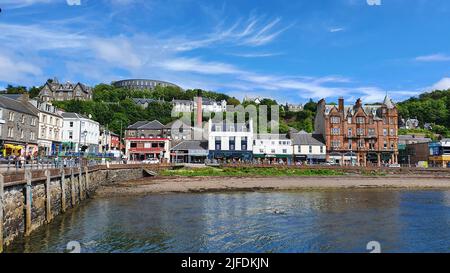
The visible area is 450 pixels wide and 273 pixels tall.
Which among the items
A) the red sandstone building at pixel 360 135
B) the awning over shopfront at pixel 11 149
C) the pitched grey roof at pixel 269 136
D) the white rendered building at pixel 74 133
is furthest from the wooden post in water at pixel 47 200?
the red sandstone building at pixel 360 135

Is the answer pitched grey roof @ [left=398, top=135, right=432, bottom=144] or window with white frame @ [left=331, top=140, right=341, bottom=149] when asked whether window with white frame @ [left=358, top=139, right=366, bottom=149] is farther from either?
pitched grey roof @ [left=398, top=135, right=432, bottom=144]

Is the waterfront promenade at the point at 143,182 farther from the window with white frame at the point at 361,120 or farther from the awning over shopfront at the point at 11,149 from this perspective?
the window with white frame at the point at 361,120

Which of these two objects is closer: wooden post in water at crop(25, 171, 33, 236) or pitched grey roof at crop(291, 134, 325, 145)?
wooden post in water at crop(25, 171, 33, 236)

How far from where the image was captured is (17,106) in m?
60.0

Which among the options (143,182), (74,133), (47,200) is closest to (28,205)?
(47,200)

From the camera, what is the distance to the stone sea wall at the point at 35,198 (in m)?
18.4

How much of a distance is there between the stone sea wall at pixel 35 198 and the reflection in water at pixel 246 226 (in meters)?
0.82

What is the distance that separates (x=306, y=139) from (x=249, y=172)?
26.7 meters

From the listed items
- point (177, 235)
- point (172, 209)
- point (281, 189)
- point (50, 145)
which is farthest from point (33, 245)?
point (50, 145)

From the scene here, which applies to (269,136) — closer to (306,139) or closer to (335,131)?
(306,139)

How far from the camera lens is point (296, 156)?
8525 cm

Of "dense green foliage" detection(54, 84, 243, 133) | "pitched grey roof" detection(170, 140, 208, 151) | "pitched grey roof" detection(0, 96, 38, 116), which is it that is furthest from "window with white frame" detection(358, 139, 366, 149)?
"pitched grey roof" detection(0, 96, 38, 116)

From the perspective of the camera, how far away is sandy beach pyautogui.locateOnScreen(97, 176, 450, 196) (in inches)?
1921

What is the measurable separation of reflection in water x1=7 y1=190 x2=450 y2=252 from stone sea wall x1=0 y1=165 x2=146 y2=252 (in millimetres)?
824
